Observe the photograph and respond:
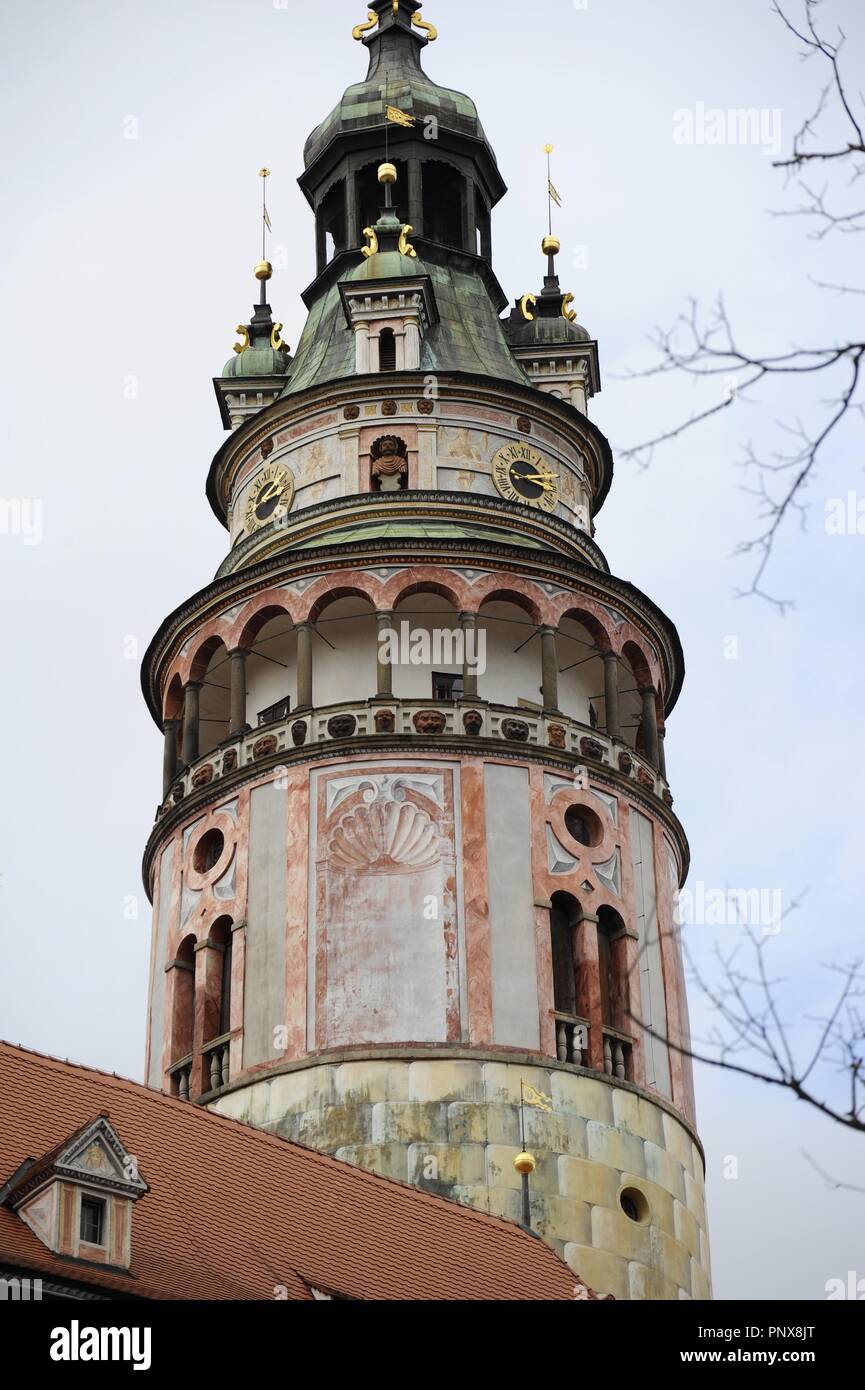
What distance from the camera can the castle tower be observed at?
3488cm

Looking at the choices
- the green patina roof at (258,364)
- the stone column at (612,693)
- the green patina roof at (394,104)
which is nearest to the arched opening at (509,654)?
the stone column at (612,693)

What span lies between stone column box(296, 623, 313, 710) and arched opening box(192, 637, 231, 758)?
1.86 meters

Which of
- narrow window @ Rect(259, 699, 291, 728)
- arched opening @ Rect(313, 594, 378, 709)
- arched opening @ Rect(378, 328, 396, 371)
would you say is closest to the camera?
arched opening @ Rect(313, 594, 378, 709)

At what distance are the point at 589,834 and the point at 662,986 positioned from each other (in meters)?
2.41

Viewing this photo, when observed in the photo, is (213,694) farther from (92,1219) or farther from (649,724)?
(92,1219)

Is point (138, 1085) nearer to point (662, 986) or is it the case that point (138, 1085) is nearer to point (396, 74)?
point (662, 986)

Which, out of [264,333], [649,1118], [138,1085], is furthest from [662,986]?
[264,333]

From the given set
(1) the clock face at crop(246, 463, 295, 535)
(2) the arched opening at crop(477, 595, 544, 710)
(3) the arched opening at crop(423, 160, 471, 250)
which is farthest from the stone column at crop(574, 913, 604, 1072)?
(3) the arched opening at crop(423, 160, 471, 250)

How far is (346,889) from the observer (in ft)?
119

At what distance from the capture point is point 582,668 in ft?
132

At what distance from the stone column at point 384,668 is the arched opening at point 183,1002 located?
4.51 meters

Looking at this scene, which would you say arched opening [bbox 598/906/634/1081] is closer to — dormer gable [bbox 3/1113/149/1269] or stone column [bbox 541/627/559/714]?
stone column [bbox 541/627/559/714]

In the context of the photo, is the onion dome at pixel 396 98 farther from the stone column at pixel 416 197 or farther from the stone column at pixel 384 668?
the stone column at pixel 384 668
